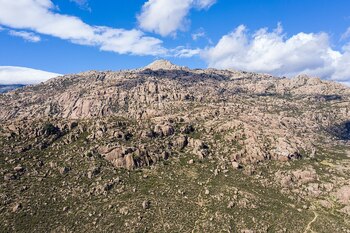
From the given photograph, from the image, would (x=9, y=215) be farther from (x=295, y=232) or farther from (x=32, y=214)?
(x=295, y=232)

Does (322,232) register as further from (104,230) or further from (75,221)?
(75,221)

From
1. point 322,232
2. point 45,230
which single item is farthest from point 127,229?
point 322,232

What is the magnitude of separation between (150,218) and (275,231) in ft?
223

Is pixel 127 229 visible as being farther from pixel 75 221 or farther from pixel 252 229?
pixel 252 229

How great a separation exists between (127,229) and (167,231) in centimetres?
2124

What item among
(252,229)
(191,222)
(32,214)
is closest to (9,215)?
(32,214)

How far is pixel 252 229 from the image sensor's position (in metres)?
197

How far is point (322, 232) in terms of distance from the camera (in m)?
199

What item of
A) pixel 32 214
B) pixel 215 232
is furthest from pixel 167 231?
pixel 32 214

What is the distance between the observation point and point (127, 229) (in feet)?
632

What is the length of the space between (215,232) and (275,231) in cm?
3273

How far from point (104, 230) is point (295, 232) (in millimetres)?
101981

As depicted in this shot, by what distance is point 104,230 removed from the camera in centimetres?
19125

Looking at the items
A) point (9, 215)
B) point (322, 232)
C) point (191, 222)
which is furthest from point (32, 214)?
point (322, 232)
